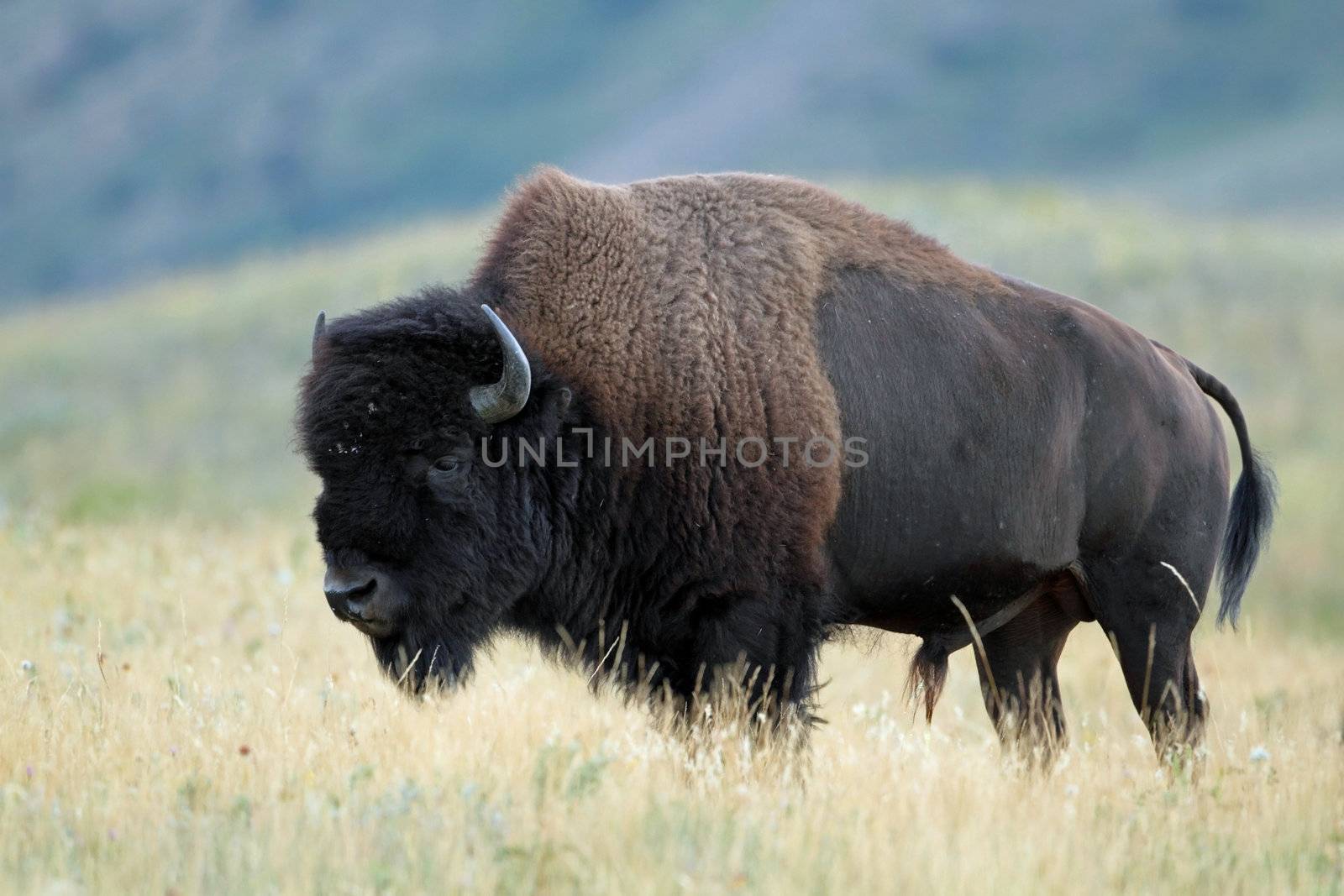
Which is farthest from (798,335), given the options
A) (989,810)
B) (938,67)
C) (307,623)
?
(938,67)

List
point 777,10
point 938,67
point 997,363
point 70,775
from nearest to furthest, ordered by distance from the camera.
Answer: point 70,775, point 997,363, point 938,67, point 777,10

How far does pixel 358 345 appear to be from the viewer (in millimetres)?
5223

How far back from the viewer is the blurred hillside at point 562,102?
106 m

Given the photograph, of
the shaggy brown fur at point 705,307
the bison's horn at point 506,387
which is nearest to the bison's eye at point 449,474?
the bison's horn at point 506,387

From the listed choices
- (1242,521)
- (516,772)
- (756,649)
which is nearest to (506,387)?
(756,649)

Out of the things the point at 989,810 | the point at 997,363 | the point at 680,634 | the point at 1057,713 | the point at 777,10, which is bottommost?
the point at 1057,713

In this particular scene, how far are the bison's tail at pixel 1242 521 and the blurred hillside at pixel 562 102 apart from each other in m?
88.6

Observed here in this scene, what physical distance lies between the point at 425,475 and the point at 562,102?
417 feet

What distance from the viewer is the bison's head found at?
16.7 feet

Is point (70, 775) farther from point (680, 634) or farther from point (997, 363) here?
point (997, 363)

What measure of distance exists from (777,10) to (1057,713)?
136 meters

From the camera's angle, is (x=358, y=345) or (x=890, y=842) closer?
(x=890, y=842)

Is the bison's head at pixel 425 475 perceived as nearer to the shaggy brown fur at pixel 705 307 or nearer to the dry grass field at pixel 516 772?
the shaggy brown fur at pixel 705 307

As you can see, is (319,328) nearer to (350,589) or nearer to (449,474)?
(449,474)
